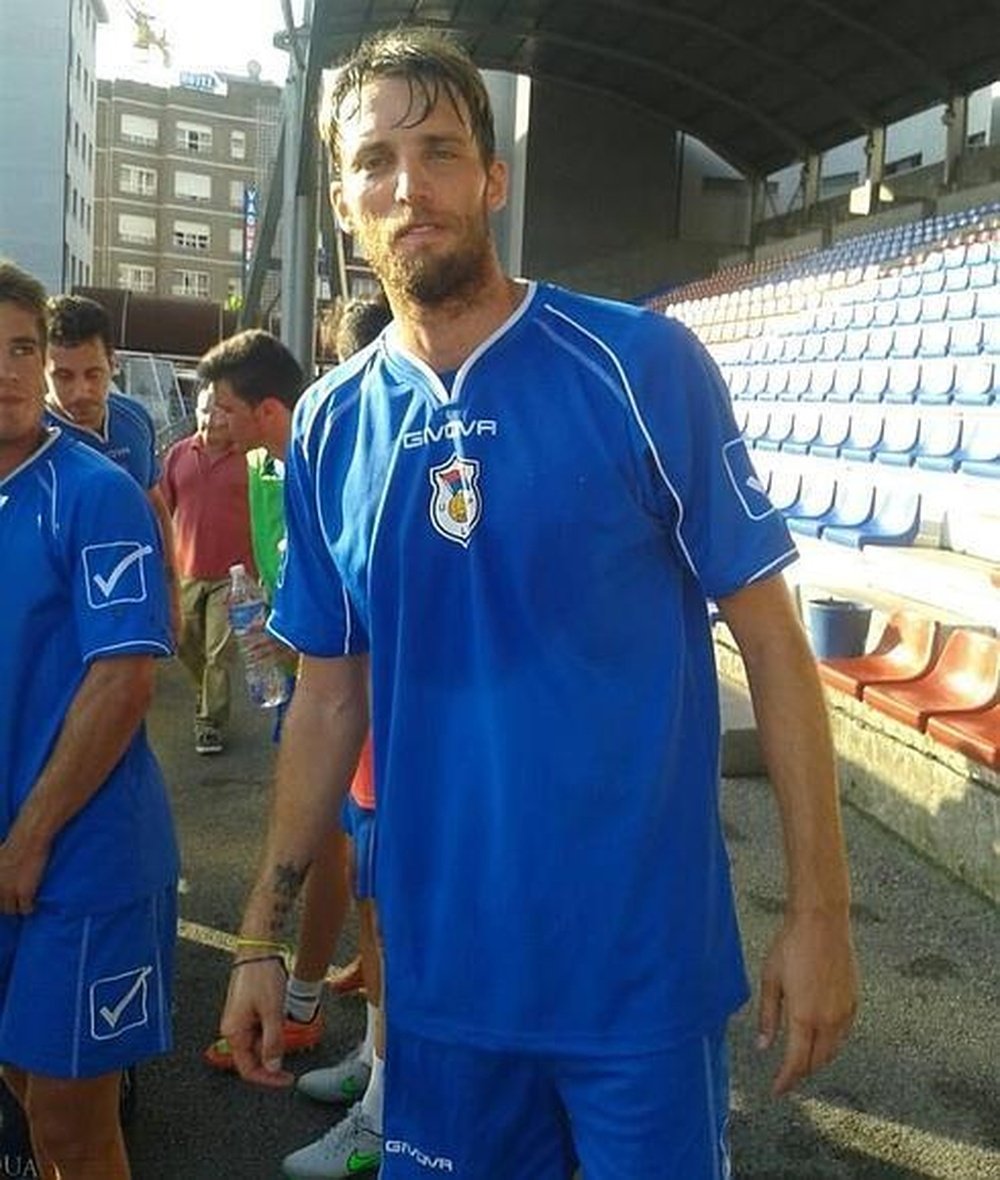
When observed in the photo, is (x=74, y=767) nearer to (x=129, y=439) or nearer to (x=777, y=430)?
(x=129, y=439)

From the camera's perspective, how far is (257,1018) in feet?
5.36

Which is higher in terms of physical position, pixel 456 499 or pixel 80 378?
pixel 80 378

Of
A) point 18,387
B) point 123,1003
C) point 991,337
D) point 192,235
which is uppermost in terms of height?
point 192,235

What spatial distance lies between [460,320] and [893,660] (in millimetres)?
3989

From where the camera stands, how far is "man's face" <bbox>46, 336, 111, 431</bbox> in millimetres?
4039

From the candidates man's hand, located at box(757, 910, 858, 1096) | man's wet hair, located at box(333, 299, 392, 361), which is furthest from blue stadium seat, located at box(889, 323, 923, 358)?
man's hand, located at box(757, 910, 858, 1096)

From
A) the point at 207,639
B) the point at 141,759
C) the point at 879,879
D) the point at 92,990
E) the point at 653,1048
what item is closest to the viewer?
the point at 653,1048

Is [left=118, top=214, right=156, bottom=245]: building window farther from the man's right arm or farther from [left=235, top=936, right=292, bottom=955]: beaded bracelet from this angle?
[left=235, top=936, right=292, bottom=955]: beaded bracelet

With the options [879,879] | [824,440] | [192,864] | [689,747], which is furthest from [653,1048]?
[824,440]

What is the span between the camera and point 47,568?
1.96m

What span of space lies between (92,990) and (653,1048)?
99 centimetres

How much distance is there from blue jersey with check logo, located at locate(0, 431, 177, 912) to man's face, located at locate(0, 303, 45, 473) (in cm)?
5

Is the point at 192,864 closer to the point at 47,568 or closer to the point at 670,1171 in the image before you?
the point at 47,568

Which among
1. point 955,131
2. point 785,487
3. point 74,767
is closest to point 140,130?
point 955,131
